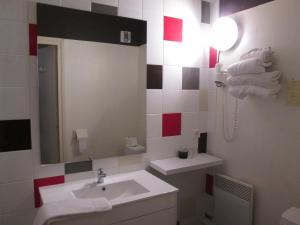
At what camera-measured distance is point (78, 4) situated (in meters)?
1.50

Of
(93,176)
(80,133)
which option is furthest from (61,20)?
(93,176)

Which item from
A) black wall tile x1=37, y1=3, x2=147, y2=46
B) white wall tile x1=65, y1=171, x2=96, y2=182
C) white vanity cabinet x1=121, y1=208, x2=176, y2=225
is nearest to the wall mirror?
black wall tile x1=37, y1=3, x2=147, y2=46

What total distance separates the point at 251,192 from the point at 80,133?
4.02ft

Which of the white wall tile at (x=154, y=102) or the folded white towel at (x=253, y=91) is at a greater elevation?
the folded white towel at (x=253, y=91)

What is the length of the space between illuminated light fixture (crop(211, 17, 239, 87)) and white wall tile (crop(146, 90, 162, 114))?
0.48 m

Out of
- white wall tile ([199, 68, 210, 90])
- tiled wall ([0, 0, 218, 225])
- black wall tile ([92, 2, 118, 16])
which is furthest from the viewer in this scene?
white wall tile ([199, 68, 210, 90])

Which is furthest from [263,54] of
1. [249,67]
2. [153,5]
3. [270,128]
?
[153,5]

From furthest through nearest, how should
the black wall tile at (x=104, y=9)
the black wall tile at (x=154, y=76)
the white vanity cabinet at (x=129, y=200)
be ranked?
the black wall tile at (x=154, y=76) < the black wall tile at (x=104, y=9) < the white vanity cabinet at (x=129, y=200)

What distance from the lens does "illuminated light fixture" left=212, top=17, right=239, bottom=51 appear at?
1748 millimetres

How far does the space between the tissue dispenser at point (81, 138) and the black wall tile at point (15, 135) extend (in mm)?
275

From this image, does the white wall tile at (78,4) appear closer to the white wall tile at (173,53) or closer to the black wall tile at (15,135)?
the white wall tile at (173,53)

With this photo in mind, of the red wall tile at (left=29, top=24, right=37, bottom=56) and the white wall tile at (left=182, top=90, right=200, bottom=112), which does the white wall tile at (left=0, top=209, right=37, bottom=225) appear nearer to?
the red wall tile at (left=29, top=24, right=37, bottom=56)

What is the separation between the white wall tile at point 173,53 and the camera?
1.85 metres

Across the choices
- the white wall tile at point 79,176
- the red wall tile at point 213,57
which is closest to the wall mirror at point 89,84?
the white wall tile at point 79,176
